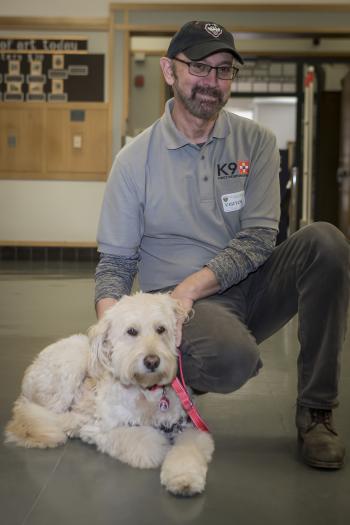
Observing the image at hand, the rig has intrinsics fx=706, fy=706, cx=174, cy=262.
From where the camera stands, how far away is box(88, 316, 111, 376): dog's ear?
2.08 m

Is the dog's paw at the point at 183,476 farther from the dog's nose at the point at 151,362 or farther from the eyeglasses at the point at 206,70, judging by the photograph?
the eyeglasses at the point at 206,70

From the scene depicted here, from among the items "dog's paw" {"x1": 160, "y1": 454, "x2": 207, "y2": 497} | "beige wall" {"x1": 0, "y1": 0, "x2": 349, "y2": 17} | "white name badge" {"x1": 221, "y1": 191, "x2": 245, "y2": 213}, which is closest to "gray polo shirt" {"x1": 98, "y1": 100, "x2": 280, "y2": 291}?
"white name badge" {"x1": 221, "y1": 191, "x2": 245, "y2": 213}

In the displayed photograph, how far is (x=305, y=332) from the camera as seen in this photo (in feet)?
7.29

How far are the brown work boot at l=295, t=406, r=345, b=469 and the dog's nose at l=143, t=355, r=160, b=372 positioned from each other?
563 mm

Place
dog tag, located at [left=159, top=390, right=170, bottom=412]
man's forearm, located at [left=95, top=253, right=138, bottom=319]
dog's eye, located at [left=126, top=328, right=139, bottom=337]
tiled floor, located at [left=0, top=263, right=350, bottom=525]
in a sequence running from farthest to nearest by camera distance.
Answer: man's forearm, located at [left=95, top=253, right=138, bottom=319] < dog tag, located at [left=159, top=390, right=170, bottom=412] < dog's eye, located at [left=126, top=328, right=139, bottom=337] < tiled floor, located at [left=0, top=263, right=350, bottom=525]

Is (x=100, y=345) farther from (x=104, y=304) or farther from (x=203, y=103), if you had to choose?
(x=203, y=103)

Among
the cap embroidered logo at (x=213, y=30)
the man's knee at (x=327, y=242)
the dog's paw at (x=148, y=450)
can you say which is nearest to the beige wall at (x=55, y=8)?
the cap embroidered logo at (x=213, y=30)

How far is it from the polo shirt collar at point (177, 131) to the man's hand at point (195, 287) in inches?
18.9

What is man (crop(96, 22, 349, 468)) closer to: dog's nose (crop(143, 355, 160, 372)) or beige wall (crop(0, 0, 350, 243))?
dog's nose (crop(143, 355, 160, 372))

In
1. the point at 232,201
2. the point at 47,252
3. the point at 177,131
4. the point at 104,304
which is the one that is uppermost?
the point at 177,131

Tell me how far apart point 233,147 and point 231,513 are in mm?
1266

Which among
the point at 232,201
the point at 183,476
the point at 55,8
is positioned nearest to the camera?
the point at 183,476

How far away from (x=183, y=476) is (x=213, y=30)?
143cm

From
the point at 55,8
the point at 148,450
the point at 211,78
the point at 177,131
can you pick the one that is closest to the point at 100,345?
the point at 148,450
